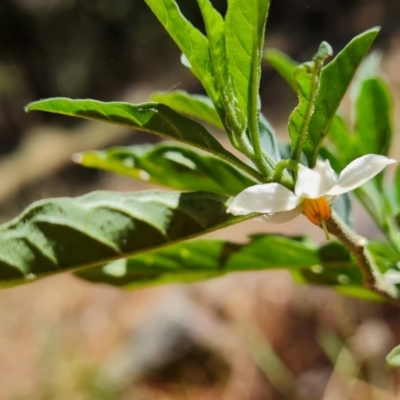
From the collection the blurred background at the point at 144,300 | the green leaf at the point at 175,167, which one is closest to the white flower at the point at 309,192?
the green leaf at the point at 175,167

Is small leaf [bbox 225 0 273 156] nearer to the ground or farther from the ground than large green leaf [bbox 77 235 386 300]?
farther from the ground

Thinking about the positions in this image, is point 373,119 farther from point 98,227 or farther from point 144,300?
point 144,300

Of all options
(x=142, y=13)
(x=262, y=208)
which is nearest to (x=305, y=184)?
(x=262, y=208)

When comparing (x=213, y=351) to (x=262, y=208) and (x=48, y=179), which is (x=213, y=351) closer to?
(x=262, y=208)

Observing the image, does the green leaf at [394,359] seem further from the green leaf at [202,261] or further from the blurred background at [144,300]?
the blurred background at [144,300]

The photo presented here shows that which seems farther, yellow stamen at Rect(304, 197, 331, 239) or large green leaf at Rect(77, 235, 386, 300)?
large green leaf at Rect(77, 235, 386, 300)

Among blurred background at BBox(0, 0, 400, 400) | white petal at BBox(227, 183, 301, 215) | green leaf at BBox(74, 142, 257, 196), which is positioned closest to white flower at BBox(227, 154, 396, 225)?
white petal at BBox(227, 183, 301, 215)

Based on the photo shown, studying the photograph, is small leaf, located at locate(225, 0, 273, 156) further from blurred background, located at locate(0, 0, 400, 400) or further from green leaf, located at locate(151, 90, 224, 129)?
blurred background, located at locate(0, 0, 400, 400)
